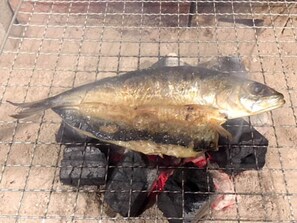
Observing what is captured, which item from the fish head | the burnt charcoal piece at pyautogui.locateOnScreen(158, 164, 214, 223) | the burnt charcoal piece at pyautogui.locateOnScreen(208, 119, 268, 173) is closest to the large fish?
the fish head

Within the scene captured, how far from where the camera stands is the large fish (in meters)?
2.64

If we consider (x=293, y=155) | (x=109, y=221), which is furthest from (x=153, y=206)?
(x=293, y=155)

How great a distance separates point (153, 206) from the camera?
3100mm

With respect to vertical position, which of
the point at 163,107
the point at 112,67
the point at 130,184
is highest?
the point at 163,107

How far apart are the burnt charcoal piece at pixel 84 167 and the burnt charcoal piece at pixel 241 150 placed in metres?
0.85

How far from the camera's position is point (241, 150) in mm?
2982

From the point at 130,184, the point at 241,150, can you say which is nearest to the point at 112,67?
the point at 130,184

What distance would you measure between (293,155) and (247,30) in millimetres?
1609

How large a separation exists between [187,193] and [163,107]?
0.63 metres

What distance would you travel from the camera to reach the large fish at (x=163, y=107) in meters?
2.64

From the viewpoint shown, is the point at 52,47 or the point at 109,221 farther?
the point at 52,47

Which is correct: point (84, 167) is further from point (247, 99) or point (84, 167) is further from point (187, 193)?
point (247, 99)

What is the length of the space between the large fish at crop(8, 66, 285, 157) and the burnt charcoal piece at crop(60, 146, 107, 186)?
0.31 meters

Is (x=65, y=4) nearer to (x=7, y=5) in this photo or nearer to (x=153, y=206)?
(x=7, y=5)
